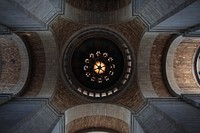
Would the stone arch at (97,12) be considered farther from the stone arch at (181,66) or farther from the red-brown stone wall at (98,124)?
the red-brown stone wall at (98,124)

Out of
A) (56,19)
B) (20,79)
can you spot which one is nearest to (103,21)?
(56,19)

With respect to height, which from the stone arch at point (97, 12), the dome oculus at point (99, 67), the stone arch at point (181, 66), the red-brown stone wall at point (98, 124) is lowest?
the red-brown stone wall at point (98, 124)

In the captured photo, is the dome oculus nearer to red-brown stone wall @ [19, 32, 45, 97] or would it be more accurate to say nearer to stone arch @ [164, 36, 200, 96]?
red-brown stone wall @ [19, 32, 45, 97]

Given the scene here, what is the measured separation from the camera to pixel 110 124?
15.1 metres

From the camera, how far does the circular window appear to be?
1443 centimetres

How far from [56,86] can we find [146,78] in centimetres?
391

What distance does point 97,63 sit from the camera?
15.5 metres

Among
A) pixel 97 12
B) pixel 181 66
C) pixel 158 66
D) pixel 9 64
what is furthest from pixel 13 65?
pixel 181 66

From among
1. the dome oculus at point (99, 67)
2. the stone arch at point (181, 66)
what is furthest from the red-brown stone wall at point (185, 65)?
the dome oculus at point (99, 67)

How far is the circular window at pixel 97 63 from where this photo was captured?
14.4m

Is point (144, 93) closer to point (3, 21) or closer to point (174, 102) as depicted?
point (174, 102)

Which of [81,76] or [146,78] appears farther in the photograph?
[81,76]

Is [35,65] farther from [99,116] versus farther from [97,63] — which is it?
[99,116]

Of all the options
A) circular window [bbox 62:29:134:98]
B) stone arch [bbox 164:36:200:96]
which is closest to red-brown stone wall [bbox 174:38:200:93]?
stone arch [bbox 164:36:200:96]
